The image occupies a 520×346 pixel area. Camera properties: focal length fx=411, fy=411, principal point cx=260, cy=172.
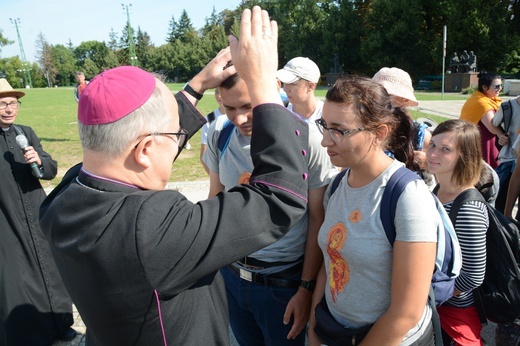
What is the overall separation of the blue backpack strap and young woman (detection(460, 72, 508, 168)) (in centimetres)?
379

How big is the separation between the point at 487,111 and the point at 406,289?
172 inches

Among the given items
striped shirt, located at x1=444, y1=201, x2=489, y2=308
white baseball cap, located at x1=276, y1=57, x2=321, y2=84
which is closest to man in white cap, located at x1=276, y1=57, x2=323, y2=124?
white baseball cap, located at x1=276, y1=57, x2=321, y2=84

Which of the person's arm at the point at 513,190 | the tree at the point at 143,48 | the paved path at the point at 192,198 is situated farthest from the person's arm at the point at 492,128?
the tree at the point at 143,48

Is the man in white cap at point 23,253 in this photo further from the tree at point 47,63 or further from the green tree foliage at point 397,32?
the tree at point 47,63

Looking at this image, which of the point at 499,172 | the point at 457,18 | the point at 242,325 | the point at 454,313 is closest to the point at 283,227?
the point at 242,325

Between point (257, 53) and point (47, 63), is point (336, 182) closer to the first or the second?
point (257, 53)

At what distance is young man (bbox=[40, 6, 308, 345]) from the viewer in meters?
1.12

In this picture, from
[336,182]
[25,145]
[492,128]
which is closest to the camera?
[336,182]

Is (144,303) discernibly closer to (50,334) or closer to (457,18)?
(50,334)

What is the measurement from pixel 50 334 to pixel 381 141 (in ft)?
10.4

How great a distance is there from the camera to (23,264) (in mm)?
3430

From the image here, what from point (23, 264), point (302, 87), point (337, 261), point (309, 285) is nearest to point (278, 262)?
point (309, 285)

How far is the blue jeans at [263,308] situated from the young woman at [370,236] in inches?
11.1

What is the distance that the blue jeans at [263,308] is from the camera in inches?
85.2
